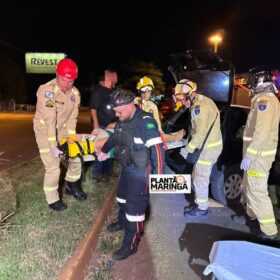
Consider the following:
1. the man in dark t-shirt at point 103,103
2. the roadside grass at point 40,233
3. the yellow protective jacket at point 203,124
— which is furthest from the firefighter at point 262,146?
the man in dark t-shirt at point 103,103

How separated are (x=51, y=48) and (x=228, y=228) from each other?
43.4 meters

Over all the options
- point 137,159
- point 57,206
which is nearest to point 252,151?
point 137,159

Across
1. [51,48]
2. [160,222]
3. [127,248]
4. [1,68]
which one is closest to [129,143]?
[127,248]

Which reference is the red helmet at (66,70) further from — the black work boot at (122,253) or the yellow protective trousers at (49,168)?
the black work boot at (122,253)

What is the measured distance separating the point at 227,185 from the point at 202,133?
48.0 inches

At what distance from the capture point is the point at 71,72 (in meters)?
4.45

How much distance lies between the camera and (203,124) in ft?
15.4

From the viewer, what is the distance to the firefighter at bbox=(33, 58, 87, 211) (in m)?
4.41

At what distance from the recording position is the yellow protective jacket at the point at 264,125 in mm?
4094

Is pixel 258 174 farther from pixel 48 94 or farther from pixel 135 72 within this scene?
pixel 135 72

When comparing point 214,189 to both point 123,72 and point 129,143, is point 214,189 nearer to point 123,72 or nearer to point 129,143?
point 129,143

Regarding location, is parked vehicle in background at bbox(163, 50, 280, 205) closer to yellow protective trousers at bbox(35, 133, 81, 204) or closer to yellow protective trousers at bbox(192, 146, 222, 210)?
yellow protective trousers at bbox(192, 146, 222, 210)

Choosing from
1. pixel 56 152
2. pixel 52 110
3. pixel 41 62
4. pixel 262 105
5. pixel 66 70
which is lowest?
pixel 56 152

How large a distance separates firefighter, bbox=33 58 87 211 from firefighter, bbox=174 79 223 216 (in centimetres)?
145
